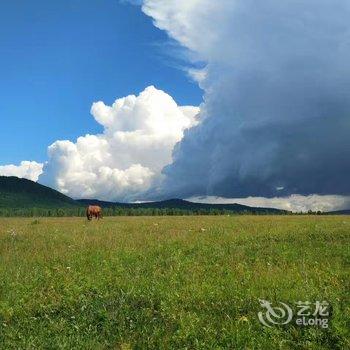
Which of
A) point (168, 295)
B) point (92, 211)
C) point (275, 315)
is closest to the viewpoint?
point (275, 315)

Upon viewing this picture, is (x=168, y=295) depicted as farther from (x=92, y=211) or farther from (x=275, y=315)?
(x=92, y=211)

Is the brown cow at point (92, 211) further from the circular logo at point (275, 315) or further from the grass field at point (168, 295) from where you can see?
the circular logo at point (275, 315)

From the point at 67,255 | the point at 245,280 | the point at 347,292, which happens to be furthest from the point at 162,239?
the point at 347,292

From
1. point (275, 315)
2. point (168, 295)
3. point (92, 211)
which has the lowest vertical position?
point (275, 315)

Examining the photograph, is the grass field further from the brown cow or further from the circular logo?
the brown cow

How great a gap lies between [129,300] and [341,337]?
205 inches

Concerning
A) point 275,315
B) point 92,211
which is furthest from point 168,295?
point 92,211

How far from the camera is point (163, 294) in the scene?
1207 centimetres

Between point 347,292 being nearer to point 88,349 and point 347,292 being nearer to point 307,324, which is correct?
point 307,324

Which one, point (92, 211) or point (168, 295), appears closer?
point (168, 295)

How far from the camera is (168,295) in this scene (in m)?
11.8

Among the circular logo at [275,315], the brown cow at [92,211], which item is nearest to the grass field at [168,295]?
the circular logo at [275,315]

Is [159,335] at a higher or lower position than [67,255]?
lower

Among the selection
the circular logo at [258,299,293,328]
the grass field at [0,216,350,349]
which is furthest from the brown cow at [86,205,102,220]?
the circular logo at [258,299,293,328]
